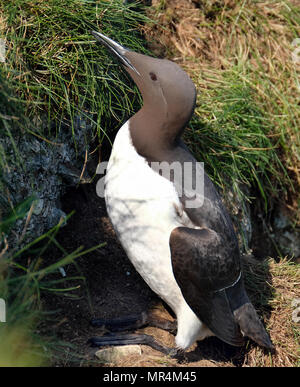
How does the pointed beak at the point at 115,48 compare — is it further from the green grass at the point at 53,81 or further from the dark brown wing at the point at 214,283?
the dark brown wing at the point at 214,283

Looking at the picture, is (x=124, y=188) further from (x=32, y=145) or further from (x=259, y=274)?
(x=259, y=274)

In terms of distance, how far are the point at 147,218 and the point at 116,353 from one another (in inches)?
34.9

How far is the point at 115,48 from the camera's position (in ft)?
12.7

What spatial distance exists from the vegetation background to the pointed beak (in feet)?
0.61

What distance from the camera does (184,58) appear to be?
5434 millimetres

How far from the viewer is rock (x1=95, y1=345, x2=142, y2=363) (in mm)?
3443

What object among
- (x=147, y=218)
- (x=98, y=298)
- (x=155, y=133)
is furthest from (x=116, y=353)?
(x=155, y=133)

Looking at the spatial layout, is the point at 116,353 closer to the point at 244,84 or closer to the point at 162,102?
the point at 162,102

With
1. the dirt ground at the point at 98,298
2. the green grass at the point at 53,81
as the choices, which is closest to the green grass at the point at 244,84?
the green grass at the point at 53,81

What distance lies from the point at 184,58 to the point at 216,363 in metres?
2.98

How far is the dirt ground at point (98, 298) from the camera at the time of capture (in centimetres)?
358

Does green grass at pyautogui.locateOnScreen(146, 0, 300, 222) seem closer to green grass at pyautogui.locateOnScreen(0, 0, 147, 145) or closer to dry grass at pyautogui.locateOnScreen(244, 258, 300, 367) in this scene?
dry grass at pyautogui.locateOnScreen(244, 258, 300, 367)

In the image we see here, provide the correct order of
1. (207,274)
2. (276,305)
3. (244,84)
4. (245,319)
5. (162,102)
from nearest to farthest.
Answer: (207,274)
(162,102)
(245,319)
(276,305)
(244,84)

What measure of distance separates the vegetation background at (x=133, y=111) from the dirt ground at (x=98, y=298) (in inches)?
2.4
